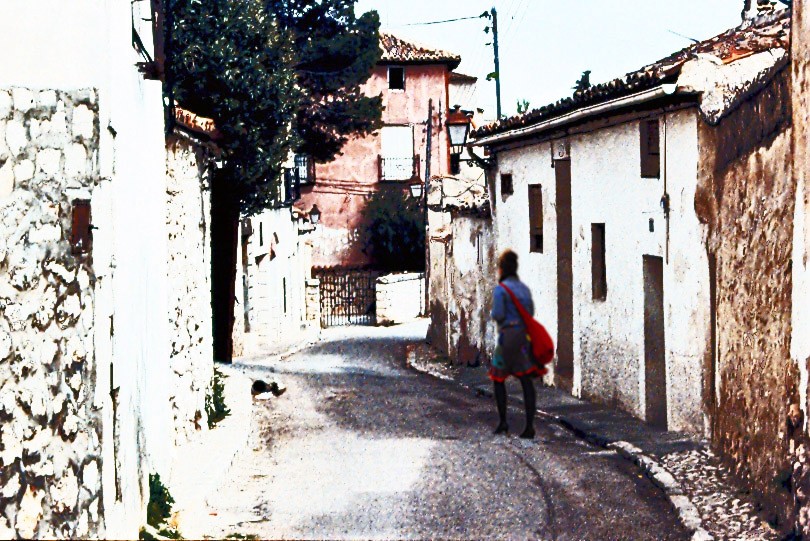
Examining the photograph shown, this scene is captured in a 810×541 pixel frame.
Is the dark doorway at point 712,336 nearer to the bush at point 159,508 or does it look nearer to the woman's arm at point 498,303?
the bush at point 159,508

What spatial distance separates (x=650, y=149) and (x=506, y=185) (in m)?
2.41

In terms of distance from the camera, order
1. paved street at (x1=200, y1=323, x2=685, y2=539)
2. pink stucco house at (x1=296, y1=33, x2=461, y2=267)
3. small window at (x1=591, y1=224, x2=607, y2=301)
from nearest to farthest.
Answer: paved street at (x1=200, y1=323, x2=685, y2=539), small window at (x1=591, y1=224, x2=607, y2=301), pink stucco house at (x1=296, y1=33, x2=461, y2=267)

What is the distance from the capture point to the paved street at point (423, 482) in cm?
1103

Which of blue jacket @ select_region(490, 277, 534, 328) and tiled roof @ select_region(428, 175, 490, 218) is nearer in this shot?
blue jacket @ select_region(490, 277, 534, 328)

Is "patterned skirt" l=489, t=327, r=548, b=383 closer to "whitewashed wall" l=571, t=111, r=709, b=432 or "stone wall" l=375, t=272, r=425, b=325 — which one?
"whitewashed wall" l=571, t=111, r=709, b=432

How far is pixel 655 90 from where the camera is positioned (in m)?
14.2

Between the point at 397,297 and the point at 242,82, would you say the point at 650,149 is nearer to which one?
the point at 242,82

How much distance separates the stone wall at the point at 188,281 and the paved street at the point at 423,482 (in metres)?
0.97

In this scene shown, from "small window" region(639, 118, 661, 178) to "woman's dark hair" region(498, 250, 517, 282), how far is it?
38.5 ft

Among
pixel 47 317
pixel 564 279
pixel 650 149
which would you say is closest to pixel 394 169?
pixel 564 279

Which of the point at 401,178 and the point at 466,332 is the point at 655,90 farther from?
the point at 401,178

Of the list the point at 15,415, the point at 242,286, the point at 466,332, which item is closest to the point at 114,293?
the point at 15,415

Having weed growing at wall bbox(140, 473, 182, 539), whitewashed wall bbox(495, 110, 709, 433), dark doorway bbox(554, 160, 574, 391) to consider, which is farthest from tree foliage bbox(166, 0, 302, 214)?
weed growing at wall bbox(140, 473, 182, 539)

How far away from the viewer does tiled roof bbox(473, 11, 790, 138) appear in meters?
14.2
